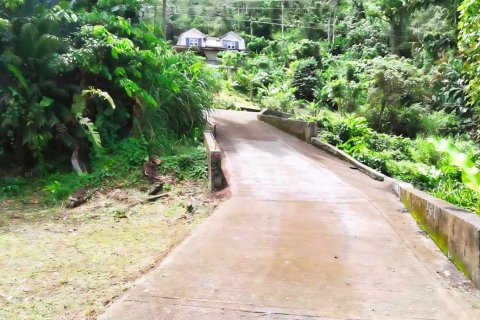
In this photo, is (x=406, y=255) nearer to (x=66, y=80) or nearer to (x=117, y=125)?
(x=117, y=125)

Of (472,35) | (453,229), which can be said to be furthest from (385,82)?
(453,229)

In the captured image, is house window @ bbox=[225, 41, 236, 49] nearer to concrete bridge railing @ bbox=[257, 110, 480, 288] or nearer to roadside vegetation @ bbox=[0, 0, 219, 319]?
roadside vegetation @ bbox=[0, 0, 219, 319]

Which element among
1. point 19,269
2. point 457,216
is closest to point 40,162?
point 19,269

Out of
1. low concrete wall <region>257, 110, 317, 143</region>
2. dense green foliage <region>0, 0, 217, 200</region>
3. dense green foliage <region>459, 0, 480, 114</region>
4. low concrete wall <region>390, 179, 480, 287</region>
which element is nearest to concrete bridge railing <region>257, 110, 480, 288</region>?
low concrete wall <region>390, 179, 480, 287</region>

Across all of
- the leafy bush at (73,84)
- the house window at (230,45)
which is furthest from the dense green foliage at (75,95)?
the house window at (230,45)

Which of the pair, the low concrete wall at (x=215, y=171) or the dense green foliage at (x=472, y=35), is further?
the low concrete wall at (x=215, y=171)

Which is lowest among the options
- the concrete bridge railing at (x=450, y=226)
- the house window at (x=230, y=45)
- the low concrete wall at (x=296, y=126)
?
the concrete bridge railing at (x=450, y=226)

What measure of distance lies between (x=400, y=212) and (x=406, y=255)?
212cm

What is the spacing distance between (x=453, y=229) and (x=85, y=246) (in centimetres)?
426

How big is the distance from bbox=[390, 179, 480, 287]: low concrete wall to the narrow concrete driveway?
12cm

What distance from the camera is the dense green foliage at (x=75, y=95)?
29.1 feet

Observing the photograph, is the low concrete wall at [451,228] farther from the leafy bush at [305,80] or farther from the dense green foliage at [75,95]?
the leafy bush at [305,80]

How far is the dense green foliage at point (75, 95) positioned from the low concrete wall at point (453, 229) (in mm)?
5373

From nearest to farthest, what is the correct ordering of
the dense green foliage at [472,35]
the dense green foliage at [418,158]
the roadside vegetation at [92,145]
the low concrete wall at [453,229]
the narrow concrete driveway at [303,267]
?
the narrow concrete driveway at [303,267] → the low concrete wall at [453,229] → the roadside vegetation at [92,145] → the dense green foliage at [418,158] → the dense green foliage at [472,35]
